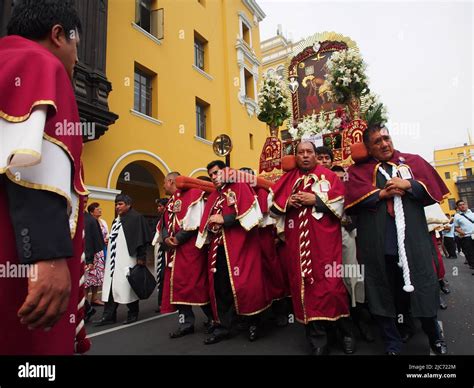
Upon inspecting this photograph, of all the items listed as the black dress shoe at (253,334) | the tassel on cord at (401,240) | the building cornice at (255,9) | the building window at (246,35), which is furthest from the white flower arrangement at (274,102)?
the building cornice at (255,9)

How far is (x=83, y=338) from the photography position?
1507 mm

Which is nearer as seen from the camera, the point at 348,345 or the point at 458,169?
the point at 348,345

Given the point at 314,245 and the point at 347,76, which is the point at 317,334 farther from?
the point at 347,76

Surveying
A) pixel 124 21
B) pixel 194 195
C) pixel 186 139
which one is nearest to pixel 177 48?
pixel 124 21

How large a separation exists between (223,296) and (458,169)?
5320 cm

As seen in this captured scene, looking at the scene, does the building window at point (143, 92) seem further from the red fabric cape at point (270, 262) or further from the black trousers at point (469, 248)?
the black trousers at point (469, 248)

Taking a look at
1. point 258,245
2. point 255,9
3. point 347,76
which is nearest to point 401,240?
point 258,245

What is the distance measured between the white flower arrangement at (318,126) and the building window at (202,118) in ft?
23.2

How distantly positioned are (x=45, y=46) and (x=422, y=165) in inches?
122

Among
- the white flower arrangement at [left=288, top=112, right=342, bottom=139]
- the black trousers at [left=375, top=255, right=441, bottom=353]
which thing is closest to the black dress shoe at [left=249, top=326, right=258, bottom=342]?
the black trousers at [left=375, top=255, right=441, bottom=353]

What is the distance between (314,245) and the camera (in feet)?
10.4

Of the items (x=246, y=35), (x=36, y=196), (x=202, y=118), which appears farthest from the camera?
(x=246, y=35)

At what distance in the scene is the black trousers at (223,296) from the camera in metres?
3.75
